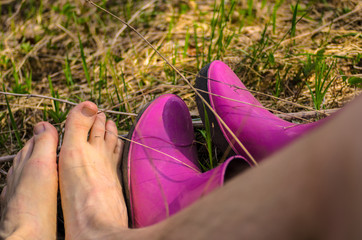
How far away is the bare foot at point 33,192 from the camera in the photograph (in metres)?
1.04

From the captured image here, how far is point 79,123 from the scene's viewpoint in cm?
122

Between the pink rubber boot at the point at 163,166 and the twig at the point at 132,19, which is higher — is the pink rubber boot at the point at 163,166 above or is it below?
below

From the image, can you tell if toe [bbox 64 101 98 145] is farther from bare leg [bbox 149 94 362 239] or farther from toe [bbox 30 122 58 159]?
bare leg [bbox 149 94 362 239]

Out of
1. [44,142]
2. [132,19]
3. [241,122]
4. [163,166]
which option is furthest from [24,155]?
[132,19]

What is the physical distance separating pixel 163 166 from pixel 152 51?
2.84ft

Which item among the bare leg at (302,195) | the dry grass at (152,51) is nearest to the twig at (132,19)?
the dry grass at (152,51)

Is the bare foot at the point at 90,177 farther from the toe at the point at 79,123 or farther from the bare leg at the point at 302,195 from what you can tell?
the bare leg at the point at 302,195

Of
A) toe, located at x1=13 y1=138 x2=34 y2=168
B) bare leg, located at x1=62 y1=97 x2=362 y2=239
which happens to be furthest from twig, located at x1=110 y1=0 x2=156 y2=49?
A: bare leg, located at x1=62 y1=97 x2=362 y2=239

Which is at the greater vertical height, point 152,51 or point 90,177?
point 152,51

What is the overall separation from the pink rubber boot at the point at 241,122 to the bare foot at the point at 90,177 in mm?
393

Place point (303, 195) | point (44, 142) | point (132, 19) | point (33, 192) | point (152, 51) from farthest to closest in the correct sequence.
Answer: point (132, 19) → point (152, 51) → point (44, 142) → point (33, 192) → point (303, 195)

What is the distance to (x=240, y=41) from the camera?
5.72ft

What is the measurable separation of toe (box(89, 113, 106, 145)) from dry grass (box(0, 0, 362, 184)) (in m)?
0.10

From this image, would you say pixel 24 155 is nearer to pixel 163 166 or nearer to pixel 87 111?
pixel 87 111
